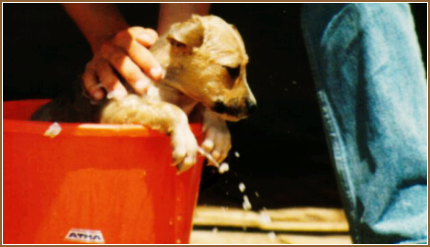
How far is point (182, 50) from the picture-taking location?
6.35 ft

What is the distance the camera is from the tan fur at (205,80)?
1887 millimetres

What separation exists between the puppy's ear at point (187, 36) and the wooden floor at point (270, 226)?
1.01m

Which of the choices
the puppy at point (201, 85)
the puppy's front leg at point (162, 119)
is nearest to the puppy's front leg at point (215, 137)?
the puppy at point (201, 85)

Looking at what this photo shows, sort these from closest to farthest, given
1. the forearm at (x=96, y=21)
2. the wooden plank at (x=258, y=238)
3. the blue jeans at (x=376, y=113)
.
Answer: the blue jeans at (x=376, y=113)
the forearm at (x=96, y=21)
the wooden plank at (x=258, y=238)

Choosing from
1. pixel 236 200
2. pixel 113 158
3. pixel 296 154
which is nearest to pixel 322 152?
pixel 296 154

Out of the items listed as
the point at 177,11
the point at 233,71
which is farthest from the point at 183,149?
the point at 177,11

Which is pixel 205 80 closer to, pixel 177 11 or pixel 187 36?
pixel 187 36

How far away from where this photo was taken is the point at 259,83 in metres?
3.68

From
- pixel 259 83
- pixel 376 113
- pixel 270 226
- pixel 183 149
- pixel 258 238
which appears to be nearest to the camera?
pixel 376 113

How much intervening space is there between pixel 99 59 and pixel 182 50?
0.73ft

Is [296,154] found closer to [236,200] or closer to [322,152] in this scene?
[322,152]

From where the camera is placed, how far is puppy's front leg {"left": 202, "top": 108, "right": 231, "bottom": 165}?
1876 millimetres

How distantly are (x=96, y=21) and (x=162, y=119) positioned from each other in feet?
1.87

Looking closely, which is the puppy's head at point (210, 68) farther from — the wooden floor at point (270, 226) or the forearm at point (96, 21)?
the wooden floor at point (270, 226)
